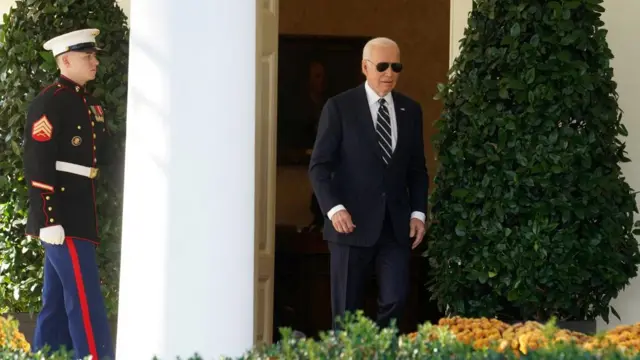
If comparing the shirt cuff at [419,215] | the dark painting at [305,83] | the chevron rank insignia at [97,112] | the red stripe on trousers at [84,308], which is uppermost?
the dark painting at [305,83]

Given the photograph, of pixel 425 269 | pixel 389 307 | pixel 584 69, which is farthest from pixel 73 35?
pixel 425 269

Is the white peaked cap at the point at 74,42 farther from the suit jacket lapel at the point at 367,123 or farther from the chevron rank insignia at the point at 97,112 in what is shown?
the suit jacket lapel at the point at 367,123

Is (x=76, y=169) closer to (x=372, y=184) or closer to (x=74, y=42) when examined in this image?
(x=74, y=42)

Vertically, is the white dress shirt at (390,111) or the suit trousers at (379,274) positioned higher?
the white dress shirt at (390,111)

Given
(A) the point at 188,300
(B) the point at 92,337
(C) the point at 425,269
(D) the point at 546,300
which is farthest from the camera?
(C) the point at 425,269

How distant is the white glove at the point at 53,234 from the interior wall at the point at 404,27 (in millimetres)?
5710

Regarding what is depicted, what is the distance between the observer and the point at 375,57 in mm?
6195

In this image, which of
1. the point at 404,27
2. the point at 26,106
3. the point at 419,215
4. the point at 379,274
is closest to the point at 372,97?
the point at 419,215

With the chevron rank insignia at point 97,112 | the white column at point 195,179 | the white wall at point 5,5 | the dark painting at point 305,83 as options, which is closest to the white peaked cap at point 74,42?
the chevron rank insignia at point 97,112

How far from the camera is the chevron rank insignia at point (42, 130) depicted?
606cm

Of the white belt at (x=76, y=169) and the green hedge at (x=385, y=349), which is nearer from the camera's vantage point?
the green hedge at (x=385, y=349)

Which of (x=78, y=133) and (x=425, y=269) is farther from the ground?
(x=78, y=133)

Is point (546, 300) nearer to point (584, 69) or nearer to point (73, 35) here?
point (584, 69)

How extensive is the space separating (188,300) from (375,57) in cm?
230
